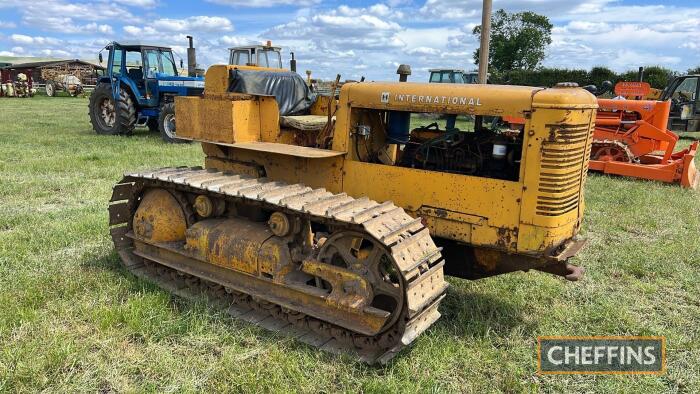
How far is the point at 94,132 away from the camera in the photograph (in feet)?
53.2

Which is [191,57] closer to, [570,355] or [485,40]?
[485,40]

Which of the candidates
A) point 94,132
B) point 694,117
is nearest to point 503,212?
point 94,132

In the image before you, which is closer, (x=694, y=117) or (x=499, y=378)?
(x=499, y=378)

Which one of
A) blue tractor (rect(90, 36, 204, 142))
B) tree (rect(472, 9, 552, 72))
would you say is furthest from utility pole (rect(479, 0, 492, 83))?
tree (rect(472, 9, 552, 72))

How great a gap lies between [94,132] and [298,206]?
14.6 meters

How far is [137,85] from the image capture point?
15164mm

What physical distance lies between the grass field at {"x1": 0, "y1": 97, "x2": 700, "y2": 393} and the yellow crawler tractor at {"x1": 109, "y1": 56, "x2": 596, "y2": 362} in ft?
1.05

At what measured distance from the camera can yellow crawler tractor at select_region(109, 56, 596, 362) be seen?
3789 millimetres

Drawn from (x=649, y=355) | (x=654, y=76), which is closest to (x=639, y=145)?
(x=649, y=355)

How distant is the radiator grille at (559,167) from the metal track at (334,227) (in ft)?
2.95

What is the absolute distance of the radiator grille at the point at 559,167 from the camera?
3.74 metres

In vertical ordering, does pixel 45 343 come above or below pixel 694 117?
below

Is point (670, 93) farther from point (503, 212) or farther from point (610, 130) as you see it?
point (503, 212)

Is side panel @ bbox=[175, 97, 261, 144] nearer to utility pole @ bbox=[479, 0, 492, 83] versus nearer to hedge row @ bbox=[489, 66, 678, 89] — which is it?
utility pole @ bbox=[479, 0, 492, 83]
